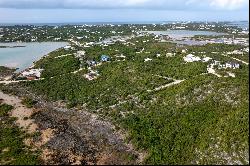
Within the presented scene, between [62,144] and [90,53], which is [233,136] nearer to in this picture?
[62,144]

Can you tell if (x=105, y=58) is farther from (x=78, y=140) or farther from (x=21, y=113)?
(x=78, y=140)

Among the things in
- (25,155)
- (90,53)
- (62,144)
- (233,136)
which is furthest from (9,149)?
(90,53)

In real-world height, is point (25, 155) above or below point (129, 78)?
below

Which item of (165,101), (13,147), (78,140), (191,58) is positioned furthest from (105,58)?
→ (13,147)

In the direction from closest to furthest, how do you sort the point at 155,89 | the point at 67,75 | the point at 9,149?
the point at 9,149 < the point at 155,89 < the point at 67,75

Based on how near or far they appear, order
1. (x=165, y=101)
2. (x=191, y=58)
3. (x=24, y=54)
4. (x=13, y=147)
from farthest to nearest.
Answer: (x=24, y=54), (x=191, y=58), (x=165, y=101), (x=13, y=147)

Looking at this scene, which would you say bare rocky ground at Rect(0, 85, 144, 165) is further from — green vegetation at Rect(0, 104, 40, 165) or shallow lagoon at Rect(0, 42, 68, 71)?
shallow lagoon at Rect(0, 42, 68, 71)

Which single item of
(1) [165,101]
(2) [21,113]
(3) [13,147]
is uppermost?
(1) [165,101]
